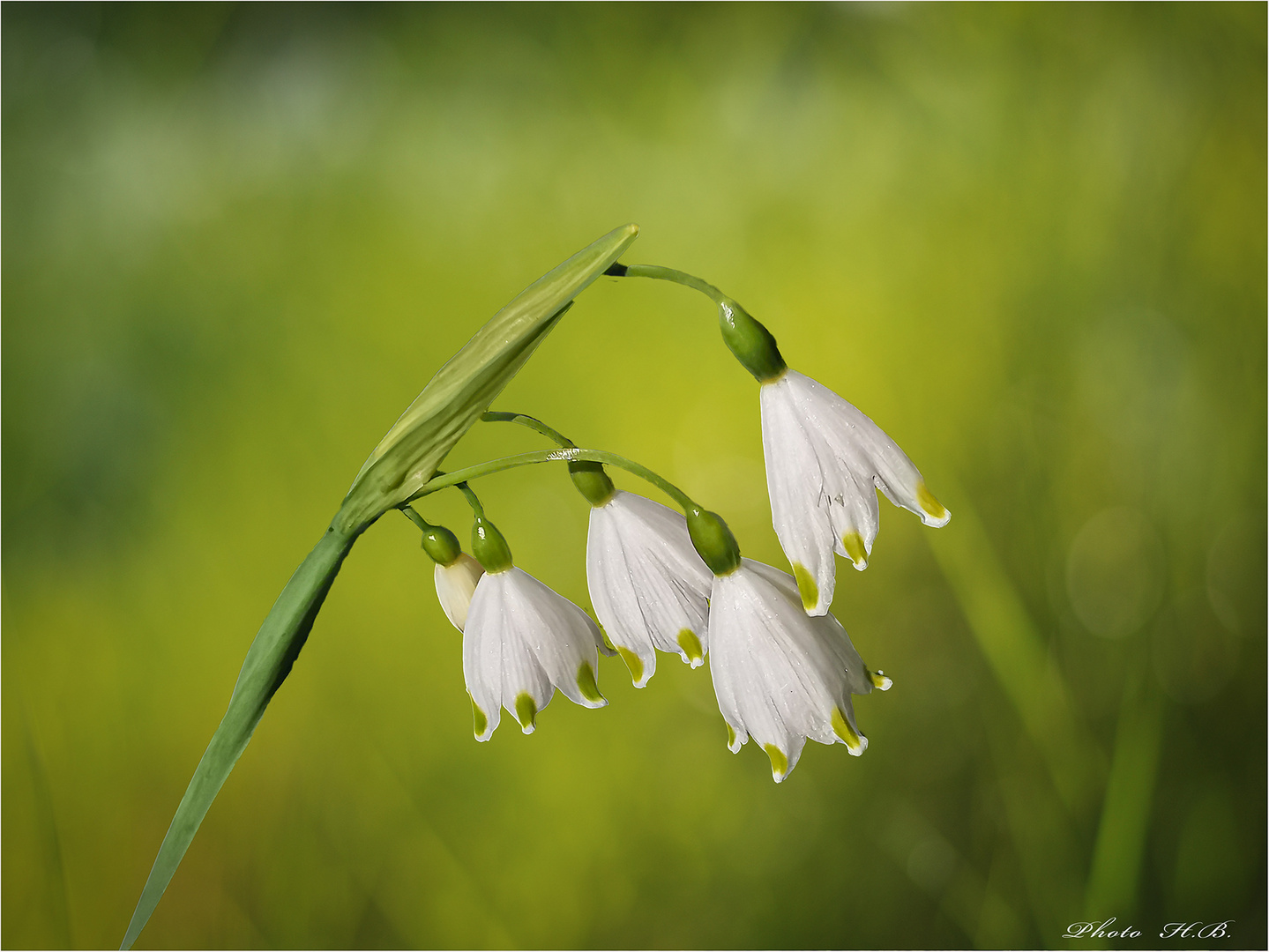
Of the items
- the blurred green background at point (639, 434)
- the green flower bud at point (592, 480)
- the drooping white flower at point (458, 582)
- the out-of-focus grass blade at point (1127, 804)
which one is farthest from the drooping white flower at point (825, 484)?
the out-of-focus grass blade at point (1127, 804)

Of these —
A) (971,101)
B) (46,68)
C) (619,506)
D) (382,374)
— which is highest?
(46,68)

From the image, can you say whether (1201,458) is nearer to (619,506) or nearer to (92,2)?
(619,506)

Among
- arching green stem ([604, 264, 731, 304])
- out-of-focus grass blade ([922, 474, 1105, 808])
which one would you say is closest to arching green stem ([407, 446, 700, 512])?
arching green stem ([604, 264, 731, 304])

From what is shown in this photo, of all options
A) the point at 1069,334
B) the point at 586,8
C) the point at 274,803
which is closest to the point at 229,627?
the point at 274,803

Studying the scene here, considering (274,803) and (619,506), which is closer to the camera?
(619,506)

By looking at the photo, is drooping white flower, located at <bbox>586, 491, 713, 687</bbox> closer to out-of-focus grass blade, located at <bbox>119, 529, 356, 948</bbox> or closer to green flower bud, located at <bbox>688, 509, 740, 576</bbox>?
green flower bud, located at <bbox>688, 509, 740, 576</bbox>

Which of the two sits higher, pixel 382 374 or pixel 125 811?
pixel 382 374

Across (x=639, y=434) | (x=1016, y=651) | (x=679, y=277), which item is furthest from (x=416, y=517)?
(x=1016, y=651)
